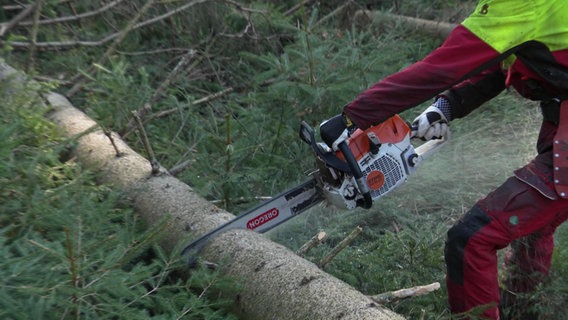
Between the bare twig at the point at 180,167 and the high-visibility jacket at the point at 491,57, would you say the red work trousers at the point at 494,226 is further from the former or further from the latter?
the bare twig at the point at 180,167

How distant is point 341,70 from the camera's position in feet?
14.9

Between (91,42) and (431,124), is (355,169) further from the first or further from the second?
(91,42)

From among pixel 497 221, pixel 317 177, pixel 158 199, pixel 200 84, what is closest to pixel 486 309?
pixel 497 221

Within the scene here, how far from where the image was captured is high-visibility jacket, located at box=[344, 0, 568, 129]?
98.0 inches

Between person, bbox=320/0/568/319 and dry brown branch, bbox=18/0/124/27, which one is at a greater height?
dry brown branch, bbox=18/0/124/27

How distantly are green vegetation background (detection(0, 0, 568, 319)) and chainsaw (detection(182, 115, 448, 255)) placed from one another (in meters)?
0.37

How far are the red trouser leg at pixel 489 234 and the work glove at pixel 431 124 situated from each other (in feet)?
1.51

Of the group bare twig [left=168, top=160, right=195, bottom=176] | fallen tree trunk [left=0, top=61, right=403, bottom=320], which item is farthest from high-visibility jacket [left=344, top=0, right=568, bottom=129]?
bare twig [left=168, top=160, right=195, bottom=176]

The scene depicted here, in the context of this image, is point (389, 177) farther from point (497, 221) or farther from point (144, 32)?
point (144, 32)

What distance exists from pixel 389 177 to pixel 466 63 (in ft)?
2.25

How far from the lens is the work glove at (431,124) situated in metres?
3.08

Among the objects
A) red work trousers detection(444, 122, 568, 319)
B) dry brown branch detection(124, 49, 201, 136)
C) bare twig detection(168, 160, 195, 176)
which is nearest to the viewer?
red work trousers detection(444, 122, 568, 319)

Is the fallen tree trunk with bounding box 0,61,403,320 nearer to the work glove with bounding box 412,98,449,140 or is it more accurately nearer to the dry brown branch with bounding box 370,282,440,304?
the dry brown branch with bounding box 370,282,440,304

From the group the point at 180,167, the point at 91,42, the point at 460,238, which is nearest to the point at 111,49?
the point at 91,42
